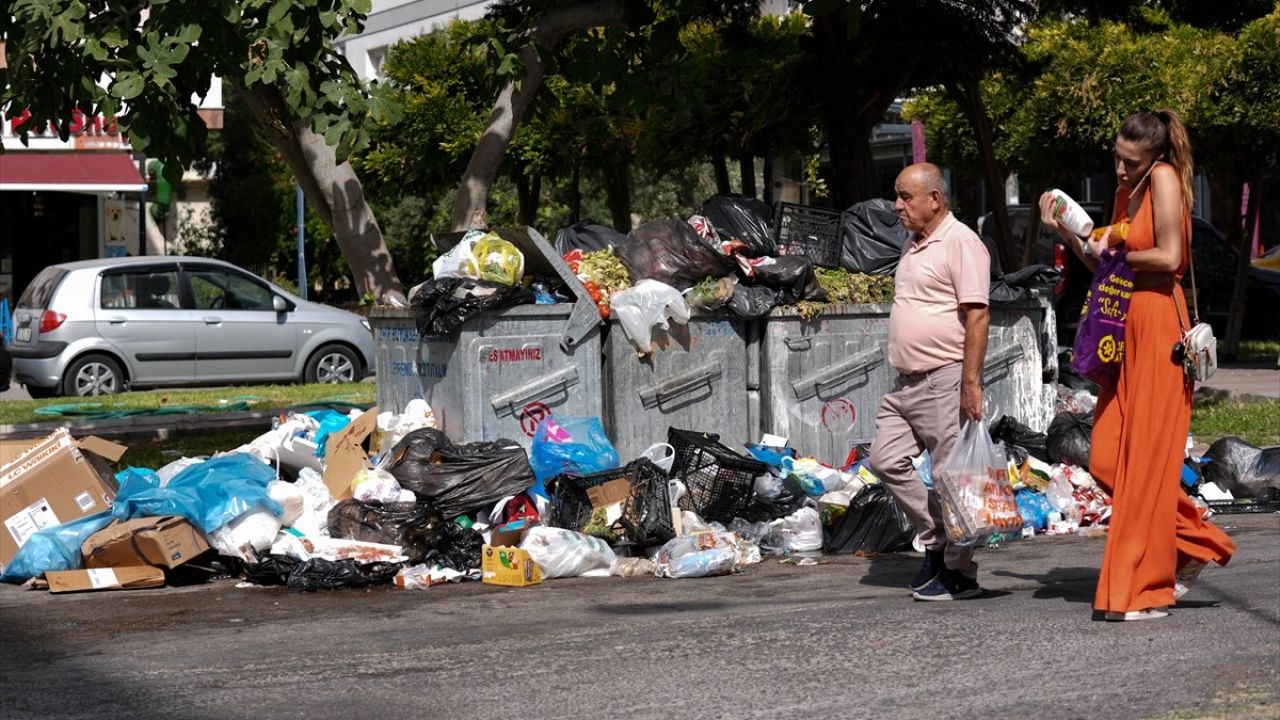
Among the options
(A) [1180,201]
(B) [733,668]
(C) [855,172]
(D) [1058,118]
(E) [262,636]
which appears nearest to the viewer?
(B) [733,668]

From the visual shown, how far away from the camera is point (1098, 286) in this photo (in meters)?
6.10

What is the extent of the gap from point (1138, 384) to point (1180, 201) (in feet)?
2.14

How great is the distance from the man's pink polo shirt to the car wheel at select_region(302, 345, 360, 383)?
13.9 meters

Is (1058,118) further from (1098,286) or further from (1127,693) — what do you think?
(1127,693)

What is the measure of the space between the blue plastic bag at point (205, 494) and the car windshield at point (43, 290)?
10412 mm

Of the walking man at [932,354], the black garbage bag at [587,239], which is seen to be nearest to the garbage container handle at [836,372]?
the black garbage bag at [587,239]

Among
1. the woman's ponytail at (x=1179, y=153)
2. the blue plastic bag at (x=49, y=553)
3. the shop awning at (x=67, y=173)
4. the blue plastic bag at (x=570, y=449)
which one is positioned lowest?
the blue plastic bag at (x=49, y=553)

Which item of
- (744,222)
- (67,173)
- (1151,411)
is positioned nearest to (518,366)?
(744,222)

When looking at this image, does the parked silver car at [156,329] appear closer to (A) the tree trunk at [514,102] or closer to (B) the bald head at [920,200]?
(A) the tree trunk at [514,102]

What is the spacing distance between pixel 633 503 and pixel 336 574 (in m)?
1.42

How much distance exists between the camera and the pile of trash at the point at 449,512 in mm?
7566

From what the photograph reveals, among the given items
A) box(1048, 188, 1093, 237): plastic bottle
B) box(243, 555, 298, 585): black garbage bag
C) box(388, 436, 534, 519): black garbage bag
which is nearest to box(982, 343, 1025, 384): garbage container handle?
box(388, 436, 534, 519): black garbage bag

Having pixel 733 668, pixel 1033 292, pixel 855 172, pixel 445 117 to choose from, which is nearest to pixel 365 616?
pixel 733 668

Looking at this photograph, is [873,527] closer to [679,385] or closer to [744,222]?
[679,385]
